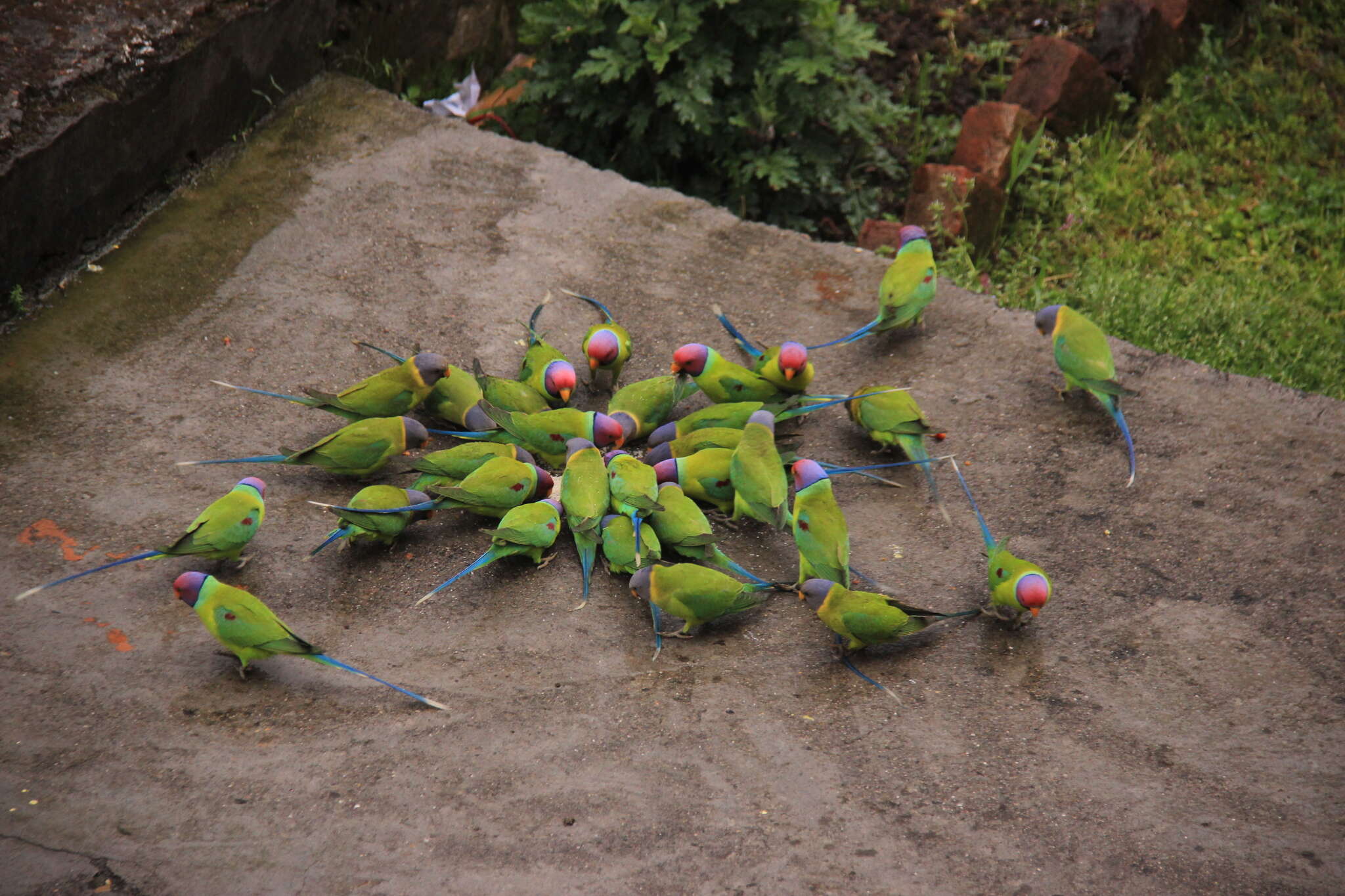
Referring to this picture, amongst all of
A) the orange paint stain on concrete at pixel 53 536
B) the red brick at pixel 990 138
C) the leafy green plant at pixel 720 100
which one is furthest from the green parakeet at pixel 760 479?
the red brick at pixel 990 138

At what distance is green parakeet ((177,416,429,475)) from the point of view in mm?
3375

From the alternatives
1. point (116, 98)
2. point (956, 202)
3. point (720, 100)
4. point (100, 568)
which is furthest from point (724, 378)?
point (116, 98)

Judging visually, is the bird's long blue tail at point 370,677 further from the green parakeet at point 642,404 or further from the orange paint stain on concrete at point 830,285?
the orange paint stain on concrete at point 830,285

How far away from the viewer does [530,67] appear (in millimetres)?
5492

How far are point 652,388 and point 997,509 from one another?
1.31 metres

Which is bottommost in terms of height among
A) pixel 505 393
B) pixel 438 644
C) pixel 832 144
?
pixel 438 644

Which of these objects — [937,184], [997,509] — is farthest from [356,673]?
[937,184]

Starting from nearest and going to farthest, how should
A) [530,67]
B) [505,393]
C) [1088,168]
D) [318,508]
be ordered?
[318,508], [505,393], [530,67], [1088,168]

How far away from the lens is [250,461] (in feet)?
11.3

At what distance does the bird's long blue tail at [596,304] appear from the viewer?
424cm

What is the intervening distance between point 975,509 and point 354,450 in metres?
2.13

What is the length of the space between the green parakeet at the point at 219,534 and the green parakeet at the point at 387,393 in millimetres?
564

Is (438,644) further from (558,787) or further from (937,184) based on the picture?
(937,184)

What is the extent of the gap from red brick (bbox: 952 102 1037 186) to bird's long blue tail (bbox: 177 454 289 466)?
13.5 feet
